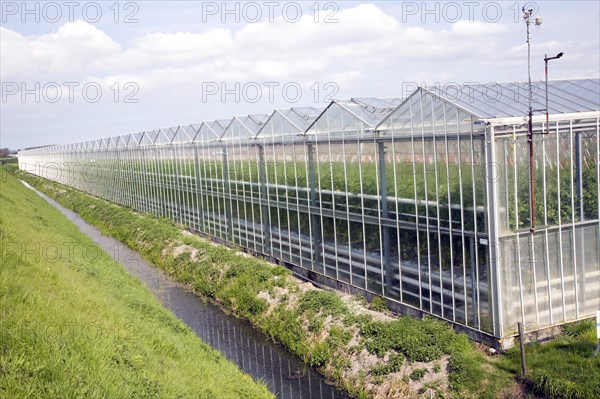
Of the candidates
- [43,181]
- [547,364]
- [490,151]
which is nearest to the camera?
[547,364]

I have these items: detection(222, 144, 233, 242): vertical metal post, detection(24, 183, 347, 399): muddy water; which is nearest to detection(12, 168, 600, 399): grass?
detection(24, 183, 347, 399): muddy water

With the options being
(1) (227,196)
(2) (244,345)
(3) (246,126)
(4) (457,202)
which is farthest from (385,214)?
(1) (227,196)

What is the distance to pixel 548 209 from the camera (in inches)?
540

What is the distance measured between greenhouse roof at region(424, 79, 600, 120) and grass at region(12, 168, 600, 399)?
16.7 feet

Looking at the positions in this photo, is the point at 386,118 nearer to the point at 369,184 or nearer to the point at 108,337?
the point at 369,184

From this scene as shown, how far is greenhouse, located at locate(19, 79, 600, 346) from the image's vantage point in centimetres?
1326

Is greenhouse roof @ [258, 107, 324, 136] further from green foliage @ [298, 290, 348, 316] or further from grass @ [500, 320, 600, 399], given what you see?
grass @ [500, 320, 600, 399]

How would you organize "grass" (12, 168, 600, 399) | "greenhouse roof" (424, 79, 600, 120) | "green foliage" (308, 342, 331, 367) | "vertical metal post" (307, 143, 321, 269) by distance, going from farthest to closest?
"vertical metal post" (307, 143, 321, 269)
"green foliage" (308, 342, 331, 367)
"greenhouse roof" (424, 79, 600, 120)
"grass" (12, 168, 600, 399)

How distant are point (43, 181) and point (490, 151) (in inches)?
3105

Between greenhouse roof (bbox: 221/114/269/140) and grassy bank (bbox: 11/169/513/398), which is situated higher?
greenhouse roof (bbox: 221/114/269/140)

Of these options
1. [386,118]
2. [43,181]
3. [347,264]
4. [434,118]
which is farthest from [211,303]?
[43,181]

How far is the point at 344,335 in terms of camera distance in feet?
50.6

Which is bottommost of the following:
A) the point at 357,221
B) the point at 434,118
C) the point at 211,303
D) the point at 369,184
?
the point at 211,303

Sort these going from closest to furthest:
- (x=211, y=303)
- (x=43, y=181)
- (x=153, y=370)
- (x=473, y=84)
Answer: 1. (x=153, y=370)
2. (x=473, y=84)
3. (x=211, y=303)
4. (x=43, y=181)
